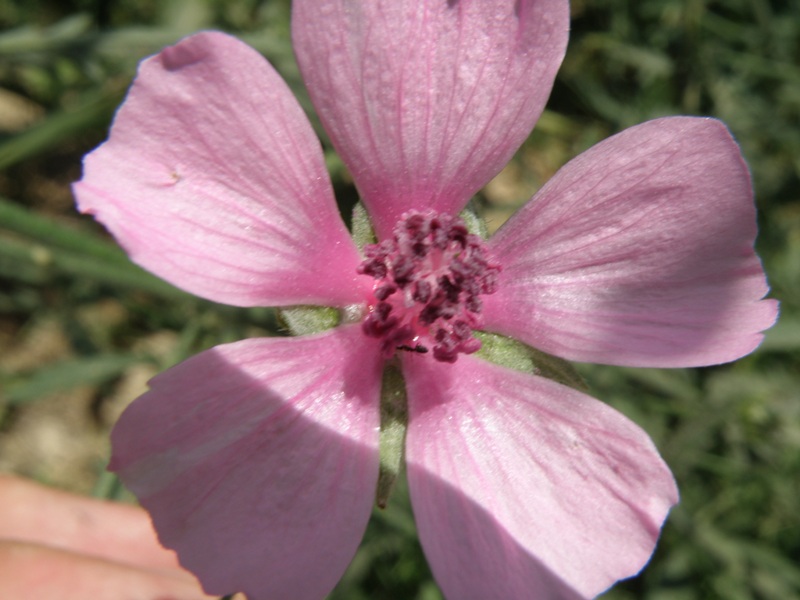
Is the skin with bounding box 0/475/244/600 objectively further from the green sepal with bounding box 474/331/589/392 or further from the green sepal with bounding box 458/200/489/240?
the green sepal with bounding box 458/200/489/240

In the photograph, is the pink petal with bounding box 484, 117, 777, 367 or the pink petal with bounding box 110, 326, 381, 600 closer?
the pink petal with bounding box 110, 326, 381, 600

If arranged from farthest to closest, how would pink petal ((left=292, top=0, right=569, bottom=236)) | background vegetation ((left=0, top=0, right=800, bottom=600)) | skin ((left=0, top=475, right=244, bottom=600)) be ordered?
background vegetation ((left=0, top=0, right=800, bottom=600))
skin ((left=0, top=475, right=244, bottom=600))
pink petal ((left=292, top=0, right=569, bottom=236))

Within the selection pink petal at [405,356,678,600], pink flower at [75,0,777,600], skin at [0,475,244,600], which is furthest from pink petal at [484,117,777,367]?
skin at [0,475,244,600]

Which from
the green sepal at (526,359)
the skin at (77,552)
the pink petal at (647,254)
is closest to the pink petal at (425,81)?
the pink petal at (647,254)

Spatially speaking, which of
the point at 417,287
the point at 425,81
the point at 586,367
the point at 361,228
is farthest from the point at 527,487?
the point at 586,367

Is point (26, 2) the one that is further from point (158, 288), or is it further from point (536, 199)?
point (536, 199)

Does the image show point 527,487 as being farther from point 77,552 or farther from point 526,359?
point 77,552

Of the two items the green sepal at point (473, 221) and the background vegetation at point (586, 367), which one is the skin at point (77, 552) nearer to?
the background vegetation at point (586, 367)

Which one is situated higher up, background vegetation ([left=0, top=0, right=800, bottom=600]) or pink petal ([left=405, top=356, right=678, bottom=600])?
pink petal ([left=405, top=356, right=678, bottom=600])
